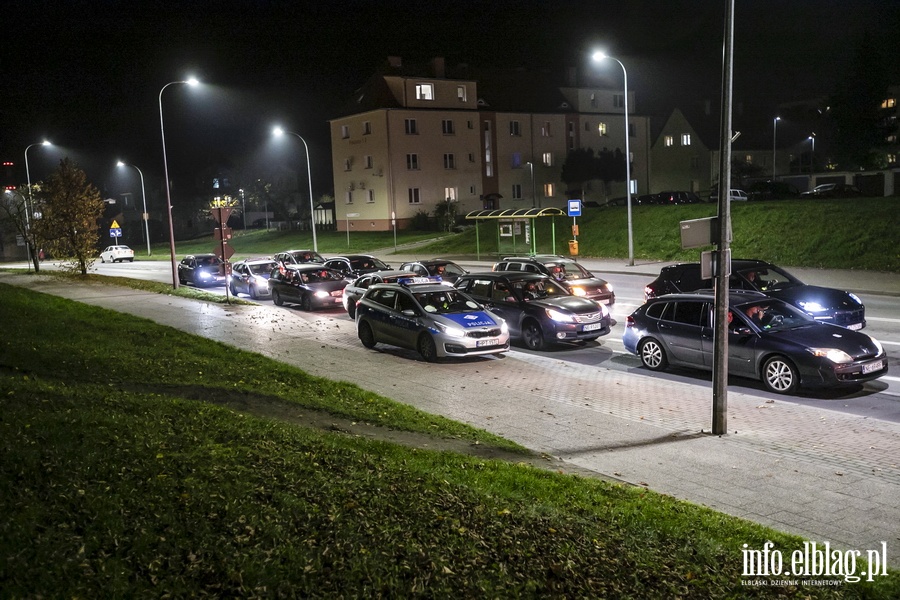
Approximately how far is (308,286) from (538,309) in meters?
10.1

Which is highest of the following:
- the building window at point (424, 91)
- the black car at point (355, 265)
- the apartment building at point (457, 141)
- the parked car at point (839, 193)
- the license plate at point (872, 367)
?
the building window at point (424, 91)

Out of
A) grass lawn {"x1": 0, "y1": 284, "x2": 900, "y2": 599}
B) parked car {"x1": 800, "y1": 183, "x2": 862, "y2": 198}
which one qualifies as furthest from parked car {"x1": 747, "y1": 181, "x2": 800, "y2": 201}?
grass lawn {"x1": 0, "y1": 284, "x2": 900, "y2": 599}

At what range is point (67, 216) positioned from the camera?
35625mm

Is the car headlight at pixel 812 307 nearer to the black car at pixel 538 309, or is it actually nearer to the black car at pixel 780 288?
the black car at pixel 780 288

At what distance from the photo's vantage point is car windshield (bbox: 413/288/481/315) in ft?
55.3

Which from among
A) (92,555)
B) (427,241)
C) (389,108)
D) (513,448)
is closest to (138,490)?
(92,555)

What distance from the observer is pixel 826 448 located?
9383mm

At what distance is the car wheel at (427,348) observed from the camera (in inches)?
638

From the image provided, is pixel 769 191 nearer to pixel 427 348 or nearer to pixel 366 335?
pixel 366 335

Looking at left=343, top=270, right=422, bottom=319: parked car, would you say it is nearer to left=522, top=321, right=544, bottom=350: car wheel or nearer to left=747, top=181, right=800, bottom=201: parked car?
left=522, top=321, right=544, bottom=350: car wheel

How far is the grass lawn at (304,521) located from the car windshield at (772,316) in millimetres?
6776

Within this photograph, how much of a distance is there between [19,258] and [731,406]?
73.0 meters

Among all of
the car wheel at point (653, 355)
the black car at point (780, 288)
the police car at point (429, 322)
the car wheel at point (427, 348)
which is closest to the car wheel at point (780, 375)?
the car wheel at point (653, 355)

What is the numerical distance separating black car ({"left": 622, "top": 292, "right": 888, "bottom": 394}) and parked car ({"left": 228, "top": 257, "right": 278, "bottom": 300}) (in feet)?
58.7
